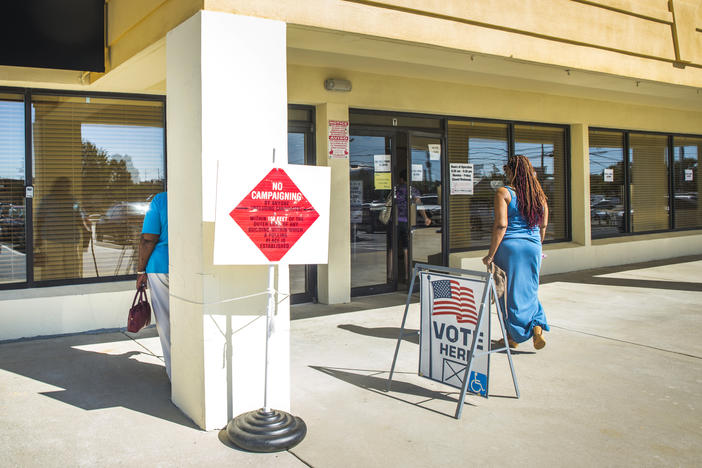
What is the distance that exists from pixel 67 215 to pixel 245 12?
3809mm

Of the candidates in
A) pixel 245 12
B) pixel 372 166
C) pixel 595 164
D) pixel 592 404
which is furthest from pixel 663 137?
pixel 245 12

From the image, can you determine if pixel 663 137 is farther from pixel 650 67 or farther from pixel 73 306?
pixel 73 306

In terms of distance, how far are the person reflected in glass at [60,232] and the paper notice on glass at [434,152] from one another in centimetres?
484

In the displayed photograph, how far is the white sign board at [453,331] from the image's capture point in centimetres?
412

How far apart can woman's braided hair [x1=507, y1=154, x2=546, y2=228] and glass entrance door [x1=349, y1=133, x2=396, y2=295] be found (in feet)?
9.54

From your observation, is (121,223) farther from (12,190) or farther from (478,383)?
(478,383)

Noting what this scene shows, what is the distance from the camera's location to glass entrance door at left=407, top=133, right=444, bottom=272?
8.52 m

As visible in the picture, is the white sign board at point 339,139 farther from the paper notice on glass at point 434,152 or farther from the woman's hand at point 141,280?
the woman's hand at point 141,280

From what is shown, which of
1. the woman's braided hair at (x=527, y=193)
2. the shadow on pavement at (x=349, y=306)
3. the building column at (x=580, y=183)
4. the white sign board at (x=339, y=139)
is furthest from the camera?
the building column at (x=580, y=183)

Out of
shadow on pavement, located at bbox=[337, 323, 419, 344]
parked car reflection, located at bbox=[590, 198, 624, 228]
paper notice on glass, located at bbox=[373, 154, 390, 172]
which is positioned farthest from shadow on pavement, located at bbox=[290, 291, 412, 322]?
parked car reflection, located at bbox=[590, 198, 624, 228]

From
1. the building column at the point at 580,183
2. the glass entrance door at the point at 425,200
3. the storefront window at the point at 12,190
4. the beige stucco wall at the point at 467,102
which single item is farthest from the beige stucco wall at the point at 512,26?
the building column at the point at 580,183

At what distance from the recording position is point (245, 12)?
3.83 m

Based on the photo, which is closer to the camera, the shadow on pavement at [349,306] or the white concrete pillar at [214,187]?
the white concrete pillar at [214,187]

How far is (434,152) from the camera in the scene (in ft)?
28.9
